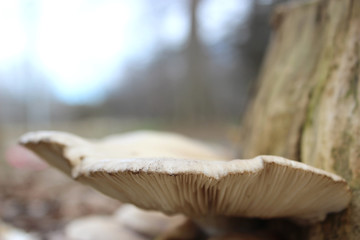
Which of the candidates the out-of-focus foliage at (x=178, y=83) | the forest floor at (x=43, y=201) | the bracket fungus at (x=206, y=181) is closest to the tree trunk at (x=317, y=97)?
the bracket fungus at (x=206, y=181)

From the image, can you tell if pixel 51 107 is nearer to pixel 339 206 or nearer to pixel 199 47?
pixel 199 47

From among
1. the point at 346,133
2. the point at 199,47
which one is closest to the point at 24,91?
the point at 199,47

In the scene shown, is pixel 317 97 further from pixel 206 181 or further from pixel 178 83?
pixel 178 83

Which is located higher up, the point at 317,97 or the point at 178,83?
the point at 178,83

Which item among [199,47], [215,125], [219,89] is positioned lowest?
[215,125]

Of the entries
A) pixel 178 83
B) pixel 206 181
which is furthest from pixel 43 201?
pixel 178 83

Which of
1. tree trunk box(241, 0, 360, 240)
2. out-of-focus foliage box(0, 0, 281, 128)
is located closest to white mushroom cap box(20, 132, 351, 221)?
tree trunk box(241, 0, 360, 240)

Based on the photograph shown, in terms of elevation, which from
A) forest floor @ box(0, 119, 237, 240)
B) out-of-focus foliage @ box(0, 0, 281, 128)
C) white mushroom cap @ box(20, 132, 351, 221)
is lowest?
white mushroom cap @ box(20, 132, 351, 221)

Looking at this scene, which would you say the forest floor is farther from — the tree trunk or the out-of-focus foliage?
the out-of-focus foliage
